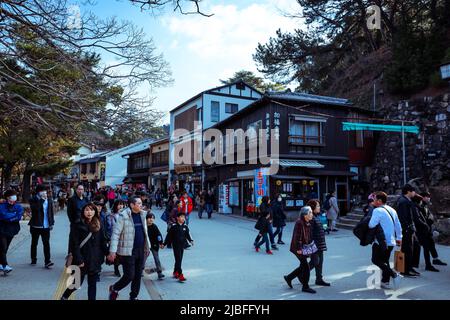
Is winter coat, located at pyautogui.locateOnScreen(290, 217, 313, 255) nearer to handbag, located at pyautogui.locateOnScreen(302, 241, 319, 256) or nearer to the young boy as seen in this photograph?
handbag, located at pyautogui.locateOnScreen(302, 241, 319, 256)

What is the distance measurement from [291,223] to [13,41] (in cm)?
1459

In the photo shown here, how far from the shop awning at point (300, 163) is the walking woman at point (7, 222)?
13.7 meters

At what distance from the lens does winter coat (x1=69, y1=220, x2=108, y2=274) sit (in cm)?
531

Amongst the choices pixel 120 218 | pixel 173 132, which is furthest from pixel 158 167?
pixel 120 218

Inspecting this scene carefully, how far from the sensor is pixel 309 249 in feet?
20.8

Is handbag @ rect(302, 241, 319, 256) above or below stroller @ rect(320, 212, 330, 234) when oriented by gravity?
above

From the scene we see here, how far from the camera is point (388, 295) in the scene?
6051mm

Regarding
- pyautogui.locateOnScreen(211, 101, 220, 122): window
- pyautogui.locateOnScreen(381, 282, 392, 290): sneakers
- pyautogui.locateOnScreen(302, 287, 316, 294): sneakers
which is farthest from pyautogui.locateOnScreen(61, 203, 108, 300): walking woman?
pyautogui.locateOnScreen(211, 101, 220, 122): window

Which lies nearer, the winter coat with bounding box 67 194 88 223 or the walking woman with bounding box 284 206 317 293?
the walking woman with bounding box 284 206 317 293

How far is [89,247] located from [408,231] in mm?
6156

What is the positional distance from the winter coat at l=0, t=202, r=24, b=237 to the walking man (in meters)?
3.60

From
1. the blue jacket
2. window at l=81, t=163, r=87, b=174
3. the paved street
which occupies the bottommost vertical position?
the paved street
